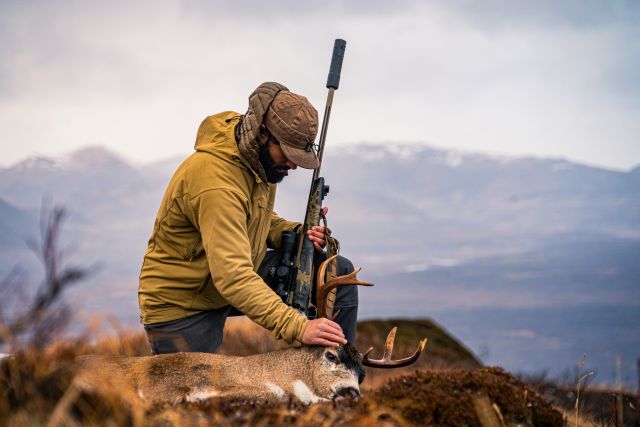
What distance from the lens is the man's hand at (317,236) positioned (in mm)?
6551

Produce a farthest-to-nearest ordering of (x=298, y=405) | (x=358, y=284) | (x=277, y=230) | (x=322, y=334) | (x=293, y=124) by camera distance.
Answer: (x=277, y=230) → (x=293, y=124) → (x=358, y=284) → (x=322, y=334) → (x=298, y=405)

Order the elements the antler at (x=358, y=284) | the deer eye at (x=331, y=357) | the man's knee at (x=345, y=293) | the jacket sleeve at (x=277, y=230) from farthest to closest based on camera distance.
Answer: the jacket sleeve at (x=277, y=230) < the man's knee at (x=345, y=293) < the antler at (x=358, y=284) < the deer eye at (x=331, y=357)

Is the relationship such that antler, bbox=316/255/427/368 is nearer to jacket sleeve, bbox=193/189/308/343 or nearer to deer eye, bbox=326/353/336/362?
deer eye, bbox=326/353/336/362

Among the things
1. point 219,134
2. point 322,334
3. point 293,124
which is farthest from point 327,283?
point 219,134

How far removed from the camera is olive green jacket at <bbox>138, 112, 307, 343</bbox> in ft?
17.6

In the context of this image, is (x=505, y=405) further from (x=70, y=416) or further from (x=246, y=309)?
(x=70, y=416)

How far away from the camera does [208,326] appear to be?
646cm

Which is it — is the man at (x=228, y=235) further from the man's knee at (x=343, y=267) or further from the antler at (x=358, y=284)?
the antler at (x=358, y=284)

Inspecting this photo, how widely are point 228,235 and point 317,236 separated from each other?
1287 mm

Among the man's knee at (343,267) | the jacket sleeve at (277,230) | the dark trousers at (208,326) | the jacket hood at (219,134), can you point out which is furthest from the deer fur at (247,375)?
the jacket sleeve at (277,230)

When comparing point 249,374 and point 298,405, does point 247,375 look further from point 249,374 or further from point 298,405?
point 298,405

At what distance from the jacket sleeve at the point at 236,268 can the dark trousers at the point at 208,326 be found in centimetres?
92

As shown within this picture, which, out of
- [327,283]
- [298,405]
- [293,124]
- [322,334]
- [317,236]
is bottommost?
[298,405]

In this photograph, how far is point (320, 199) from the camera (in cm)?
668
